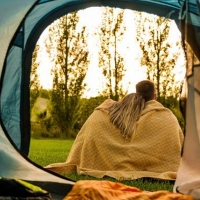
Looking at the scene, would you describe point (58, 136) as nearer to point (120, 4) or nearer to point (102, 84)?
point (102, 84)

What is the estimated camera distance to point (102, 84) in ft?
42.1

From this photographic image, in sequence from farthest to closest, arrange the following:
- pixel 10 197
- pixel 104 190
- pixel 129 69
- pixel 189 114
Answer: pixel 129 69, pixel 189 114, pixel 104 190, pixel 10 197

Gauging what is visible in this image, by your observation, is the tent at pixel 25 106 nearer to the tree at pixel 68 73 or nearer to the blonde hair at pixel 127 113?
the blonde hair at pixel 127 113

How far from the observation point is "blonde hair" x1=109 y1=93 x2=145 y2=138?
5402 mm

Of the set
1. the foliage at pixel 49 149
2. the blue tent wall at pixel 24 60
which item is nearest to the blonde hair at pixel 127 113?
the blue tent wall at pixel 24 60

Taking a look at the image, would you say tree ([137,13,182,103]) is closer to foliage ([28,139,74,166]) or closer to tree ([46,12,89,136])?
tree ([46,12,89,136])

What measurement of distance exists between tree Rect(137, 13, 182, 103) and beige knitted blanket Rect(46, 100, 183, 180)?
6688 millimetres

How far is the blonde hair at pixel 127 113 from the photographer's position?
213 inches

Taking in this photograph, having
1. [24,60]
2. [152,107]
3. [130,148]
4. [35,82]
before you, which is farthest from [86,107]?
[24,60]

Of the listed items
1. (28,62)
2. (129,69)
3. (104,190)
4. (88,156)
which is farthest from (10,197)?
(129,69)

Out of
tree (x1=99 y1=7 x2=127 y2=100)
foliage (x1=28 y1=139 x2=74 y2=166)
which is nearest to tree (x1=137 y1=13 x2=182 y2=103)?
tree (x1=99 y1=7 x2=127 y2=100)

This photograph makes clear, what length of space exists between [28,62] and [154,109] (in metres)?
1.27

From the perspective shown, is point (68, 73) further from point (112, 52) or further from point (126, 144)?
point (126, 144)

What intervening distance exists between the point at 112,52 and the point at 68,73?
101cm
